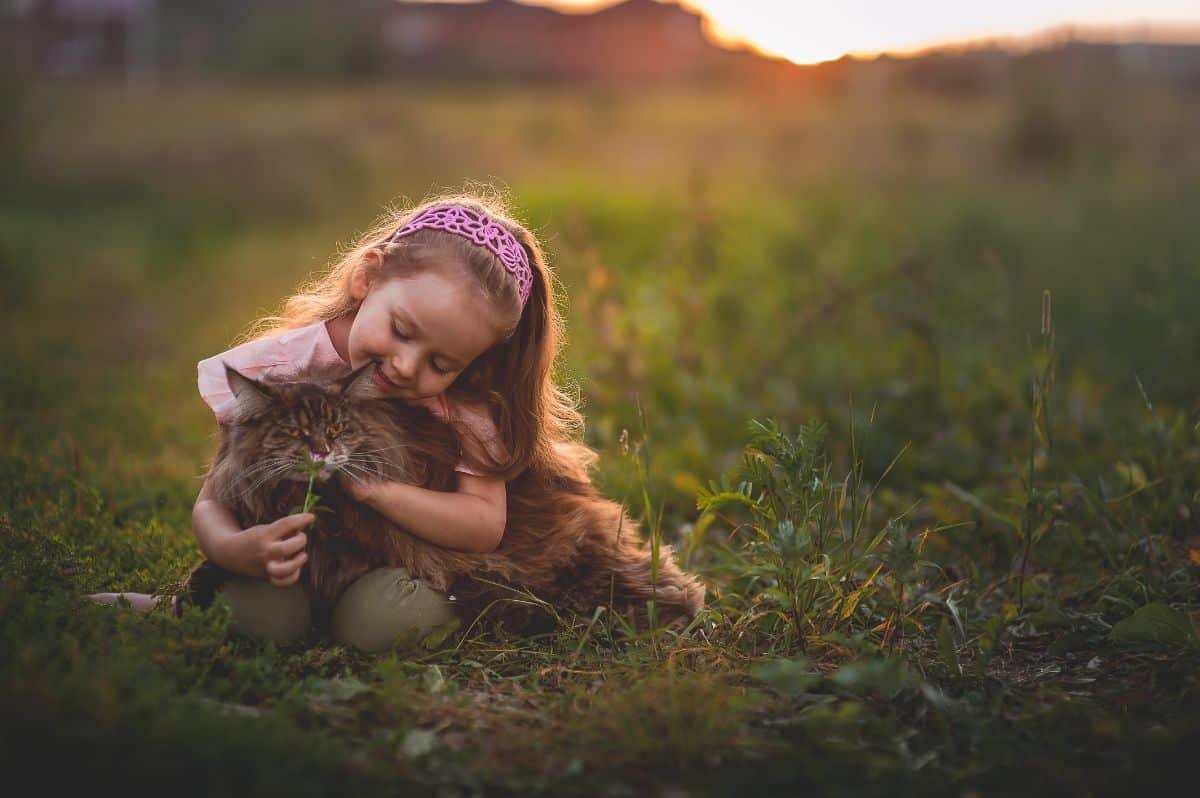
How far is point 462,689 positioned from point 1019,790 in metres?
1.30

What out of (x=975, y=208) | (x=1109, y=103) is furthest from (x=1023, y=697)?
(x=1109, y=103)

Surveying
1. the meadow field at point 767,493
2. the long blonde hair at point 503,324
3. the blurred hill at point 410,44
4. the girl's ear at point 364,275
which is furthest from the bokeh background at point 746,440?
the blurred hill at point 410,44

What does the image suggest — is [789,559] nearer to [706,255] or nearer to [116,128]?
[706,255]

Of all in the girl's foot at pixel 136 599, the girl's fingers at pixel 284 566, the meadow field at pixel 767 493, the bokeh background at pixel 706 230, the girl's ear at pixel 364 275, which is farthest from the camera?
the bokeh background at pixel 706 230

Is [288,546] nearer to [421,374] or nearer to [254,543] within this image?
[254,543]

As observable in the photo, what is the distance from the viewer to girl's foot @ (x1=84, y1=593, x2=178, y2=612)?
103 inches

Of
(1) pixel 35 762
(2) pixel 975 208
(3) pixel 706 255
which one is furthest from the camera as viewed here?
(2) pixel 975 208

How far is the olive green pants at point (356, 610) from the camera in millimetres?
2551

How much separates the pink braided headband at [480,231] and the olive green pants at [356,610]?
847 mm

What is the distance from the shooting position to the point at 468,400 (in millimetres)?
2822

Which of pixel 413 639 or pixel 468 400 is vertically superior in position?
pixel 468 400

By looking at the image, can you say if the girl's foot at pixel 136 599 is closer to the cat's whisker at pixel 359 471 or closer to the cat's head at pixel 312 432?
the cat's head at pixel 312 432

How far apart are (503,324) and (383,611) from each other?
82cm

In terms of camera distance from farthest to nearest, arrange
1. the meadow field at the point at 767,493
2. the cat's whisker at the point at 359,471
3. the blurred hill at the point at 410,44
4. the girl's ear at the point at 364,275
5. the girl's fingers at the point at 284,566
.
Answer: the blurred hill at the point at 410,44
the girl's ear at the point at 364,275
the cat's whisker at the point at 359,471
the girl's fingers at the point at 284,566
the meadow field at the point at 767,493
